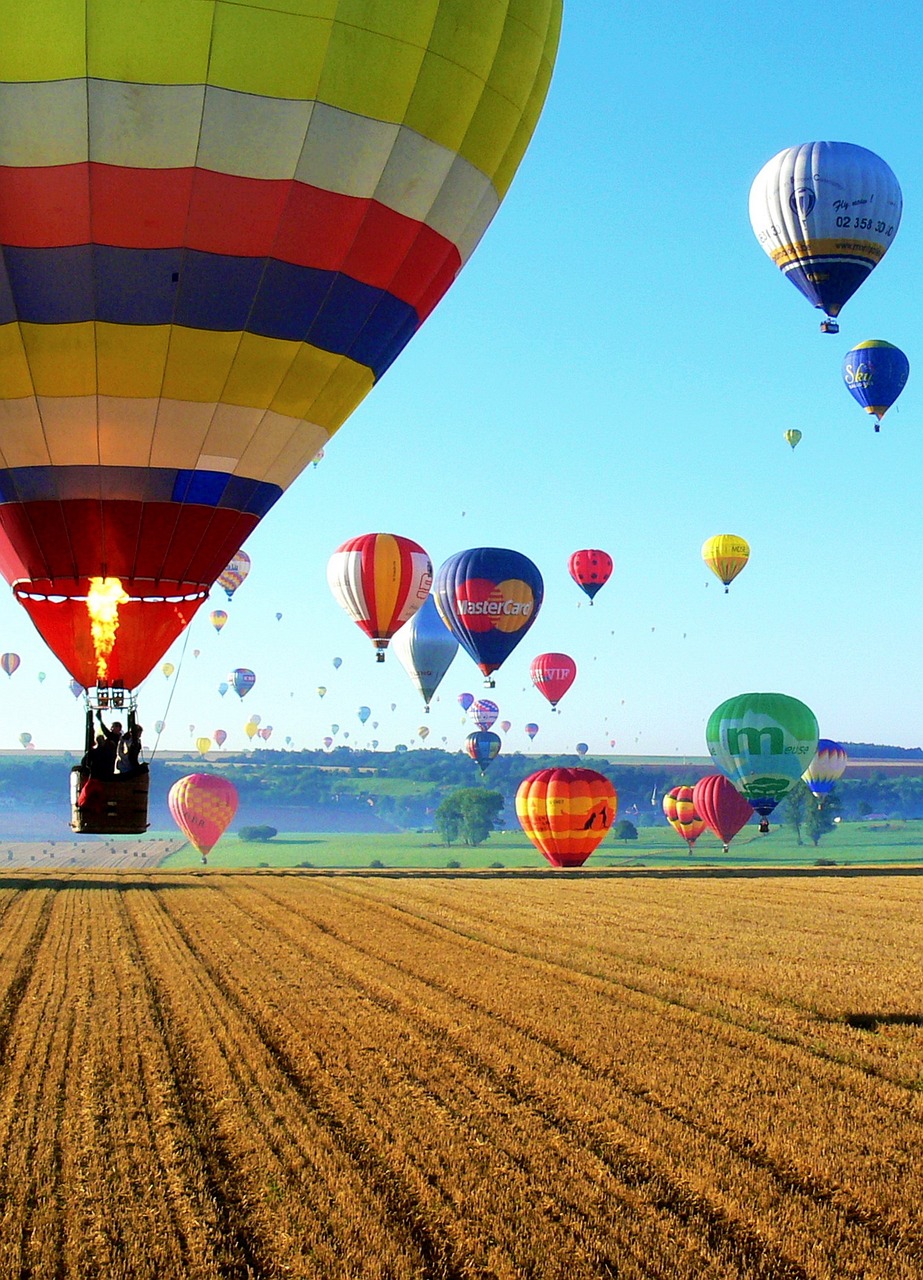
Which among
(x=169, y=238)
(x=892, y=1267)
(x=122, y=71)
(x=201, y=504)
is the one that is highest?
(x=122, y=71)

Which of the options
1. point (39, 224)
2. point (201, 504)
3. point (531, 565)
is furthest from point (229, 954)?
point (531, 565)

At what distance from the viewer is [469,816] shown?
14000 centimetres

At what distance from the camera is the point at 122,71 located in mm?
12320

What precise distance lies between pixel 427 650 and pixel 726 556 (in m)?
14.0

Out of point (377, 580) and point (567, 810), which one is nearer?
point (567, 810)

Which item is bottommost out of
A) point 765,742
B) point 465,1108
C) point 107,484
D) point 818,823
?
point 465,1108

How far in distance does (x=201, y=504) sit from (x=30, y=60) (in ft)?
15.1

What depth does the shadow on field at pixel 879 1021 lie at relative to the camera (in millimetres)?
13375

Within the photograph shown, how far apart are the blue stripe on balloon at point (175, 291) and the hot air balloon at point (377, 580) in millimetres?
30140

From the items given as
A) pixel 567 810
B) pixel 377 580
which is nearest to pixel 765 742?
pixel 567 810

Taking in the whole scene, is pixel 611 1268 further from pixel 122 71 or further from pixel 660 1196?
pixel 122 71

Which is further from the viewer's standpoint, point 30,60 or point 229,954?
point 229,954

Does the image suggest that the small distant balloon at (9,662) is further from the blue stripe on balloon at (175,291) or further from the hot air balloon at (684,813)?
the blue stripe on balloon at (175,291)

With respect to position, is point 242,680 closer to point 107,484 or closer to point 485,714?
point 485,714
